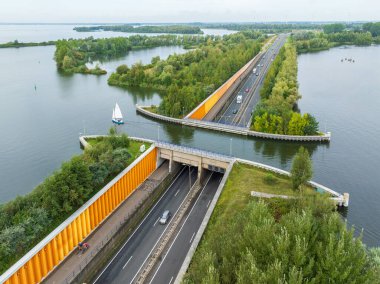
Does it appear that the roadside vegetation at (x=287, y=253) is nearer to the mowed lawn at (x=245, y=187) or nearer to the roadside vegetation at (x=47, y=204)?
the mowed lawn at (x=245, y=187)

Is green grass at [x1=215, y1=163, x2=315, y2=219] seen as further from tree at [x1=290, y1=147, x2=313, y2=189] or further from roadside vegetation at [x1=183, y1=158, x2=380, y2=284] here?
roadside vegetation at [x1=183, y1=158, x2=380, y2=284]

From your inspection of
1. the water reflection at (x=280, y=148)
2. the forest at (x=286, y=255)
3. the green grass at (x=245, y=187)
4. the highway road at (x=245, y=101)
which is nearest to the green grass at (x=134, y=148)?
the green grass at (x=245, y=187)

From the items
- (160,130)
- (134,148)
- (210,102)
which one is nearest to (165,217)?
(134,148)

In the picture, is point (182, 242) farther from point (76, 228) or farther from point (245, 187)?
point (76, 228)

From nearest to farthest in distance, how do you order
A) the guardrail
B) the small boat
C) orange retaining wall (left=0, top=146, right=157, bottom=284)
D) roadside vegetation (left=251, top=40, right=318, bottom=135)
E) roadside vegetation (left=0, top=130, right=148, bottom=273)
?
1. orange retaining wall (left=0, top=146, right=157, bottom=284)
2. roadside vegetation (left=0, top=130, right=148, bottom=273)
3. the guardrail
4. roadside vegetation (left=251, top=40, right=318, bottom=135)
5. the small boat

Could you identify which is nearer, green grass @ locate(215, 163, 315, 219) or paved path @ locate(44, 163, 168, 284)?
paved path @ locate(44, 163, 168, 284)

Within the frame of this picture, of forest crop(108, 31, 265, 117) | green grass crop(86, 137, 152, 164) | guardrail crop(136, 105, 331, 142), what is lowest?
guardrail crop(136, 105, 331, 142)

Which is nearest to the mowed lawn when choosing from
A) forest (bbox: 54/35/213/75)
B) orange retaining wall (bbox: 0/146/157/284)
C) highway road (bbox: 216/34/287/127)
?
orange retaining wall (bbox: 0/146/157/284)
